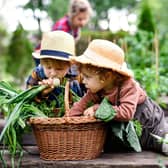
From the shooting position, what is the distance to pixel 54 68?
12.3ft

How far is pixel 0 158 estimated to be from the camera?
3.47 meters

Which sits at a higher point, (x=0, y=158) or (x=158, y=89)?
(x=158, y=89)

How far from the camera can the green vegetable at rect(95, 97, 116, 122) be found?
10.8 ft

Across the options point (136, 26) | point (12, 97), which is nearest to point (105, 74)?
point (12, 97)

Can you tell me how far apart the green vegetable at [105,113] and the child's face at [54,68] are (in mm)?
513

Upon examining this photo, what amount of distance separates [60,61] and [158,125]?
0.73 metres

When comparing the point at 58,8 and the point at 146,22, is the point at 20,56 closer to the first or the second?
the point at 146,22

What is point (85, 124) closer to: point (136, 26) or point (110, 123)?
point (110, 123)

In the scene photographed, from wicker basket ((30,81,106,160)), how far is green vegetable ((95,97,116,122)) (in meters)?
0.04

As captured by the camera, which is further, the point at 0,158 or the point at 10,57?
the point at 10,57

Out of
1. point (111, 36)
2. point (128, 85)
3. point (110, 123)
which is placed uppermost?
point (111, 36)

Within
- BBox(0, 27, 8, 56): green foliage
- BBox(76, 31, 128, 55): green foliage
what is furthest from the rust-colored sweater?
BBox(0, 27, 8, 56): green foliage

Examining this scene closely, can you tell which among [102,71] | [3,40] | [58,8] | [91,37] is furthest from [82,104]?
[58,8]

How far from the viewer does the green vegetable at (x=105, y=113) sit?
329 centimetres
